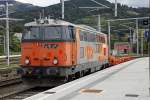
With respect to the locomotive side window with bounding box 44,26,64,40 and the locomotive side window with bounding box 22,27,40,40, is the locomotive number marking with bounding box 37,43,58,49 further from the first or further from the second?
the locomotive side window with bounding box 22,27,40,40

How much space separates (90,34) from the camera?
25578 mm

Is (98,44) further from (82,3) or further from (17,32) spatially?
(17,32)

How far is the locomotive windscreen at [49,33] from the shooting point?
2019 cm

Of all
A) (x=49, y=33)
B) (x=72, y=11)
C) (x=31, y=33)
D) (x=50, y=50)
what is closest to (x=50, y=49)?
(x=50, y=50)

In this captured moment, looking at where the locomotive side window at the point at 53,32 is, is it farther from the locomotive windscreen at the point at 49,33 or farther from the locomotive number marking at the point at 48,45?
the locomotive number marking at the point at 48,45

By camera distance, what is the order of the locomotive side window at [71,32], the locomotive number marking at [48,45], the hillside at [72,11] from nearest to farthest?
1. the locomotive number marking at [48,45]
2. the locomotive side window at [71,32]
3. the hillside at [72,11]

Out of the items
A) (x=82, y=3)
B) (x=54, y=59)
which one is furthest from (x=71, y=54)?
Answer: (x=82, y=3)

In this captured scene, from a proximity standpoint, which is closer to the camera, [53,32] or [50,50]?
[50,50]

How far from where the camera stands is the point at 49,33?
20.4 metres

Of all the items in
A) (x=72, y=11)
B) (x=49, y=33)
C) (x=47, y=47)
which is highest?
(x=72, y=11)

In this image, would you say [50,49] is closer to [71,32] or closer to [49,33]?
[49,33]

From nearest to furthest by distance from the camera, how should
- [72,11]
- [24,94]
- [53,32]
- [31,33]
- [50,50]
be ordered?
[24,94]
[50,50]
[53,32]
[31,33]
[72,11]

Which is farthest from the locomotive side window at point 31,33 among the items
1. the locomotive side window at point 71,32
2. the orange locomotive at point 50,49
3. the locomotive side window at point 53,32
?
the locomotive side window at point 71,32

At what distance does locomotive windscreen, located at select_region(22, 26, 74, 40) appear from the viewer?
20.2 m
